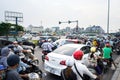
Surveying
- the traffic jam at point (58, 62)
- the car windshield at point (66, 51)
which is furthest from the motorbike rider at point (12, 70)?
the car windshield at point (66, 51)

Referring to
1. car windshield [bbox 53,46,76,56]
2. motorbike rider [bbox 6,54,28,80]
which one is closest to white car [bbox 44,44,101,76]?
car windshield [bbox 53,46,76,56]

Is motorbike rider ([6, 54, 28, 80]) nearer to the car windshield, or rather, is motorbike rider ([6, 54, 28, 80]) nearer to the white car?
the white car

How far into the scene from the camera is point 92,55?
8.38 m

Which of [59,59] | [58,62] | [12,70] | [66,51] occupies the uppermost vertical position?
[12,70]

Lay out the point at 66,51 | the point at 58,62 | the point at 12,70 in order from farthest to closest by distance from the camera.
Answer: the point at 66,51, the point at 58,62, the point at 12,70

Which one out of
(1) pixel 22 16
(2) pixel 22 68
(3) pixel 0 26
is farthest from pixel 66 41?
(3) pixel 0 26

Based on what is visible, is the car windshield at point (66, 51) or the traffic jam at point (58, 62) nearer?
the traffic jam at point (58, 62)

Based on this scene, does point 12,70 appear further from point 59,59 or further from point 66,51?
point 66,51

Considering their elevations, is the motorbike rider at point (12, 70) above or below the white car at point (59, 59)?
above

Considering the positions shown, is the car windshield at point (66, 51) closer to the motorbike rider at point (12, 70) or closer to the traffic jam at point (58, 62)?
the traffic jam at point (58, 62)

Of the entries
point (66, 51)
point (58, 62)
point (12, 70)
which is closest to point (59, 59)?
point (58, 62)

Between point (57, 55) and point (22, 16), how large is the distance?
148 ft

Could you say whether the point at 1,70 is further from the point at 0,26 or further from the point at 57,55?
the point at 0,26

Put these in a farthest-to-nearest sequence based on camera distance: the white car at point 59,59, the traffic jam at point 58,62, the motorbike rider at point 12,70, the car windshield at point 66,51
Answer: the car windshield at point 66,51, the white car at point 59,59, the traffic jam at point 58,62, the motorbike rider at point 12,70
